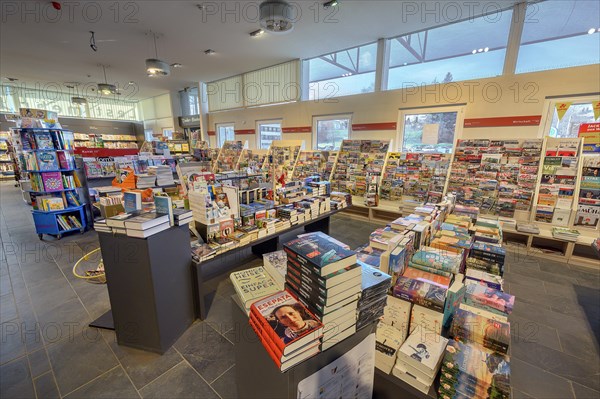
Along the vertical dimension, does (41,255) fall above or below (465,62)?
below

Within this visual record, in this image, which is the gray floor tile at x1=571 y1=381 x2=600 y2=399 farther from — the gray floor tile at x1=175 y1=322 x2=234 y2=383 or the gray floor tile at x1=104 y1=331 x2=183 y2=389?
the gray floor tile at x1=104 y1=331 x2=183 y2=389

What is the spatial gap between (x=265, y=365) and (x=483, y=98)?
5602 mm

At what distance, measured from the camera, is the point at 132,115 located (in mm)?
14594

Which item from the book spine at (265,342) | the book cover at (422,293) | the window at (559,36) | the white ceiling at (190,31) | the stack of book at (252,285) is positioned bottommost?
the book cover at (422,293)

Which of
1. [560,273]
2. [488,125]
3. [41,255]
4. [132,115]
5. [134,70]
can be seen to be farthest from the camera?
[132,115]

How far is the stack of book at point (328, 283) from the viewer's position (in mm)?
991

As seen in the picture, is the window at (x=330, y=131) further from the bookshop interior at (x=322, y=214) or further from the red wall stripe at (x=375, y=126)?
the red wall stripe at (x=375, y=126)

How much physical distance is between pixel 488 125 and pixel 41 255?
784cm

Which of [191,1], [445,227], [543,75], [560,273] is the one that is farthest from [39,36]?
[560,273]

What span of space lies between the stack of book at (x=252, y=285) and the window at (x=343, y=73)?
19.2ft

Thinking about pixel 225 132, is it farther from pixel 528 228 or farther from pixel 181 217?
pixel 528 228

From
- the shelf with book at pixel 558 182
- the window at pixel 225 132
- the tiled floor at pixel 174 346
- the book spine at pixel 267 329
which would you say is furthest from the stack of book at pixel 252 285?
the window at pixel 225 132

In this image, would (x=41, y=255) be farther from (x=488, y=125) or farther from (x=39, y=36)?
(x=488, y=125)

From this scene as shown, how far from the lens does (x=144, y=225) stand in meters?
1.79
